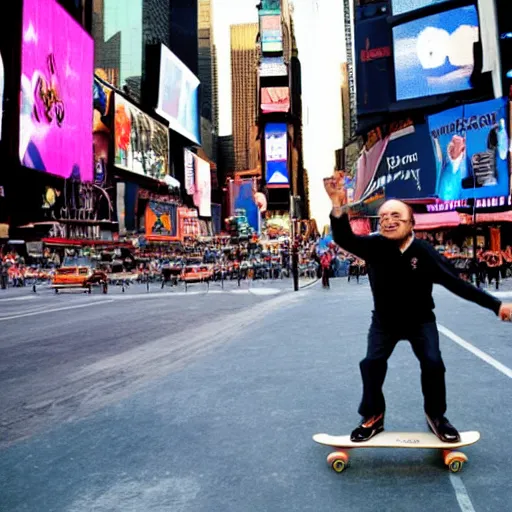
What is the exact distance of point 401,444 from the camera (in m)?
3.40

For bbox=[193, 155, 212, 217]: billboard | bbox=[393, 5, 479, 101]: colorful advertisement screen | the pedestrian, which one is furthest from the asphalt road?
bbox=[193, 155, 212, 217]: billboard

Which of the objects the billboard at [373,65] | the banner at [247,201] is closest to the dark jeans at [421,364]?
the billboard at [373,65]

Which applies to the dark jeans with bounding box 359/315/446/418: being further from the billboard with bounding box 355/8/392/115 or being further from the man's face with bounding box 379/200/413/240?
the billboard with bounding box 355/8/392/115

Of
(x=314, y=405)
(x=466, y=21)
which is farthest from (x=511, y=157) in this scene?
(x=314, y=405)

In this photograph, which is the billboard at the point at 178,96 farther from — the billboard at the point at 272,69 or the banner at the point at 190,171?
the billboard at the point at 272,69

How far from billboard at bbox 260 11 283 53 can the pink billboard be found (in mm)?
118828

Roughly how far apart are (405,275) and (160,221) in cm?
9391

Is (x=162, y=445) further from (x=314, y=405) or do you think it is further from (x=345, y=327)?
(x=345, y=327)

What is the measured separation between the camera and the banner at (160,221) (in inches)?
3644

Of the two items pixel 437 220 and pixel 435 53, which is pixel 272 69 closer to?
pixel 435 53

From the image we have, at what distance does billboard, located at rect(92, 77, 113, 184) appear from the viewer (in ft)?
248

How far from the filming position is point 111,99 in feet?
253

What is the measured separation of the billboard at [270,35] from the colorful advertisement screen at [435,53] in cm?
11432

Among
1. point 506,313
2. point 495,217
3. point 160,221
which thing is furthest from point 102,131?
point 506,313
